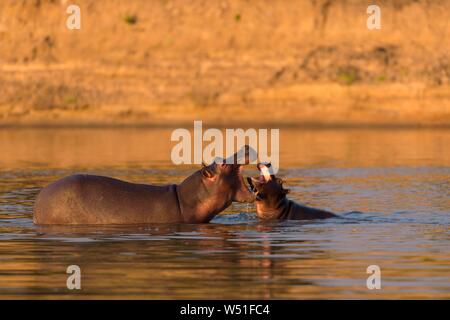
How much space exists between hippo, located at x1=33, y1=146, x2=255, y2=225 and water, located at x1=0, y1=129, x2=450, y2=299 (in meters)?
0.28

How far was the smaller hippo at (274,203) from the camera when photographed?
53.9 ft

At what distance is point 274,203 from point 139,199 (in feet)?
5.83

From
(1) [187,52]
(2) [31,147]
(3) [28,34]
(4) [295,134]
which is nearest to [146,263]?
(2) [31,147]

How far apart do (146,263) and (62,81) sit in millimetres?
35519

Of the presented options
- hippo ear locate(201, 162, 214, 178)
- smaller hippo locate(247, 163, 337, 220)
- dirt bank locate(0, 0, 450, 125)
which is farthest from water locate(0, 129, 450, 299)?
dirt bank locate(0, 0, 450, 125)

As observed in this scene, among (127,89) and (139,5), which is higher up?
(139,5)

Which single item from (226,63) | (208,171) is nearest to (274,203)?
(208,171)

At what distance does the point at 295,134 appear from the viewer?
135 ft

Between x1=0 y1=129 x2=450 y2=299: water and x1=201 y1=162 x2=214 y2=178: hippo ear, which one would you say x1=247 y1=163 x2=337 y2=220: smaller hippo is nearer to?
x1=0 y1=129 x2=450 y2=299: water

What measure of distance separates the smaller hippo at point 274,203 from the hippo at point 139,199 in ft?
1.03
